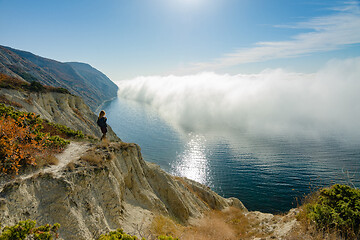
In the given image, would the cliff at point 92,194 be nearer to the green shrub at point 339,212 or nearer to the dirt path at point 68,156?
the dirt path at point 68,156

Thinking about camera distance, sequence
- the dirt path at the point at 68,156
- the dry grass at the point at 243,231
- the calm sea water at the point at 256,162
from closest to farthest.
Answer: the dry grass at the point at 243,231 < the dirt path at the point at 68,156 < the calm sea water at the point at 256,162

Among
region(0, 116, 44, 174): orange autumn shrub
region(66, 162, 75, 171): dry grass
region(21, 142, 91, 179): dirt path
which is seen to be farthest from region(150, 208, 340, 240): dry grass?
region(0, 116, 44, 174): orange autumn shrub

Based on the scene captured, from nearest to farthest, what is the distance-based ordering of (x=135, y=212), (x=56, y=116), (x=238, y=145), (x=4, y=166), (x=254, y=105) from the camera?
(x=4, y=166), (x=135, y=212), (x=56, y=116), (x=238, y=145), (x=254, y=105)

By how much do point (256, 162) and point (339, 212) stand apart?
191 ft

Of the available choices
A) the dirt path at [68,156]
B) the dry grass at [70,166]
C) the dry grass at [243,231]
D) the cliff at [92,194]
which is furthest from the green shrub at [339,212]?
the dirt path at [68,156]

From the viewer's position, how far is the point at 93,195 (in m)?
13.2

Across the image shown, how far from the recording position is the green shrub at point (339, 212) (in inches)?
394

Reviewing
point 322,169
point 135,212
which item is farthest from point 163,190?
point 322,169

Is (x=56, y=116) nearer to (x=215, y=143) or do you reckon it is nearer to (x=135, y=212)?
(x=135, y=212)

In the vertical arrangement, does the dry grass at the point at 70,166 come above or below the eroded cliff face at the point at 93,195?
above

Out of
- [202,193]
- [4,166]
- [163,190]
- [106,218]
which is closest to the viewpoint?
[4,166]

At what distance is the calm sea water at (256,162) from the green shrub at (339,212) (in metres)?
25.3

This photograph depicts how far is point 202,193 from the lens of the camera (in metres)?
35.5

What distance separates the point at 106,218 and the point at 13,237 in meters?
7.16
